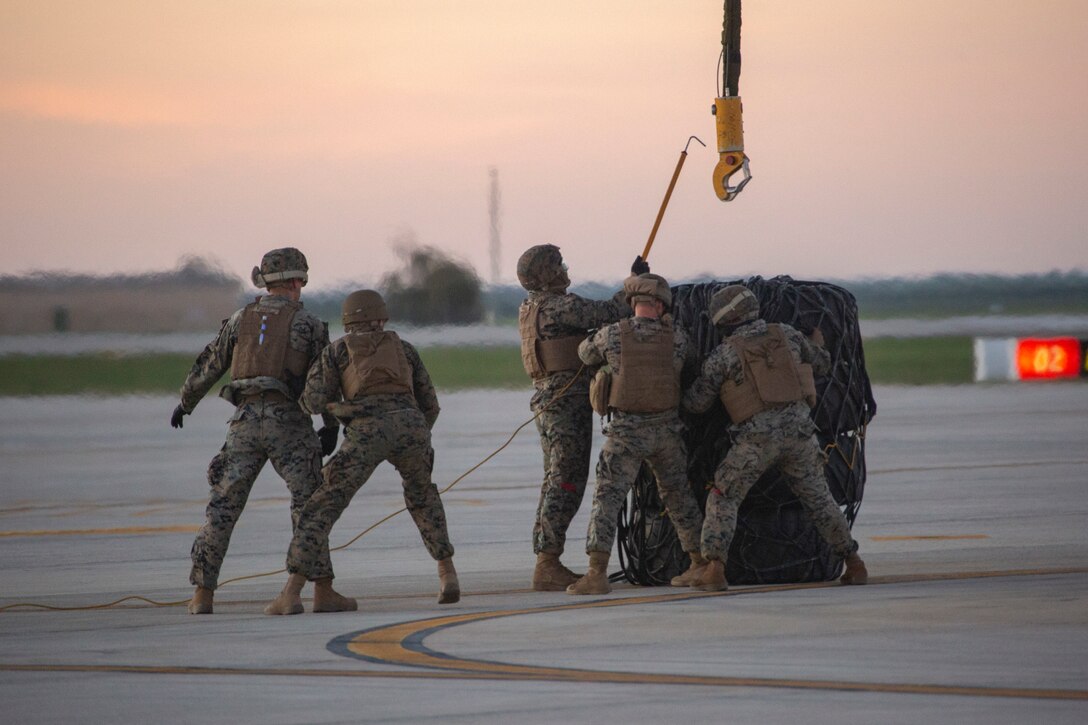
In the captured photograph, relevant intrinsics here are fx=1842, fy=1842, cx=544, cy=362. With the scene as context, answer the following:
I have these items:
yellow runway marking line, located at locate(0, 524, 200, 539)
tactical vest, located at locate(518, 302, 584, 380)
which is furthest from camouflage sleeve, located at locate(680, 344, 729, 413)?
yellow runway marking line, located at locate(0, 524, 200, 539)

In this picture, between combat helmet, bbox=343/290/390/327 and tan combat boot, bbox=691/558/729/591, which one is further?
combat helmet, bbox=343/290/390/327

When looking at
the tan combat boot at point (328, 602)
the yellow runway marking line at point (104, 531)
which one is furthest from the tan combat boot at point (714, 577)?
the yellow runway marking line at point (104, 531)

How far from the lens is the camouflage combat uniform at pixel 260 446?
10422mm

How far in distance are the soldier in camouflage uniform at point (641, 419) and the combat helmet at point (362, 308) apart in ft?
4.10

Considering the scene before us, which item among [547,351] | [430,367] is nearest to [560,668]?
[547,351]

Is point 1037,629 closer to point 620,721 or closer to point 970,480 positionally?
point 620,721

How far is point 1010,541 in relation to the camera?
1303 cm

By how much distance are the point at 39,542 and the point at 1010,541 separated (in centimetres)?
778

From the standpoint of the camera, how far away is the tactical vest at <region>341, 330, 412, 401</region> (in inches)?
408

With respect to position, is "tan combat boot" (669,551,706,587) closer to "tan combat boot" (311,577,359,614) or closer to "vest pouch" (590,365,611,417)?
"vest pouch" (590,365,611,417)

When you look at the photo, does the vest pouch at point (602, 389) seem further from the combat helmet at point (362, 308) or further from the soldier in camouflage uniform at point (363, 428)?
the combat helmet at point (362, 308)

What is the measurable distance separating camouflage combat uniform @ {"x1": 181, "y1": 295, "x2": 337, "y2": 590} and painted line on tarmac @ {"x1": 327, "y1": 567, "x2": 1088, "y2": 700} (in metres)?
1.21

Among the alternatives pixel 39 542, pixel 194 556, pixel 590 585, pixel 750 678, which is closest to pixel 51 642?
pixel 194 556

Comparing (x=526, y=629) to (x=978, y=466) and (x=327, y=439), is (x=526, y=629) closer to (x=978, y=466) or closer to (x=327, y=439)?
(x=327, y=439)
